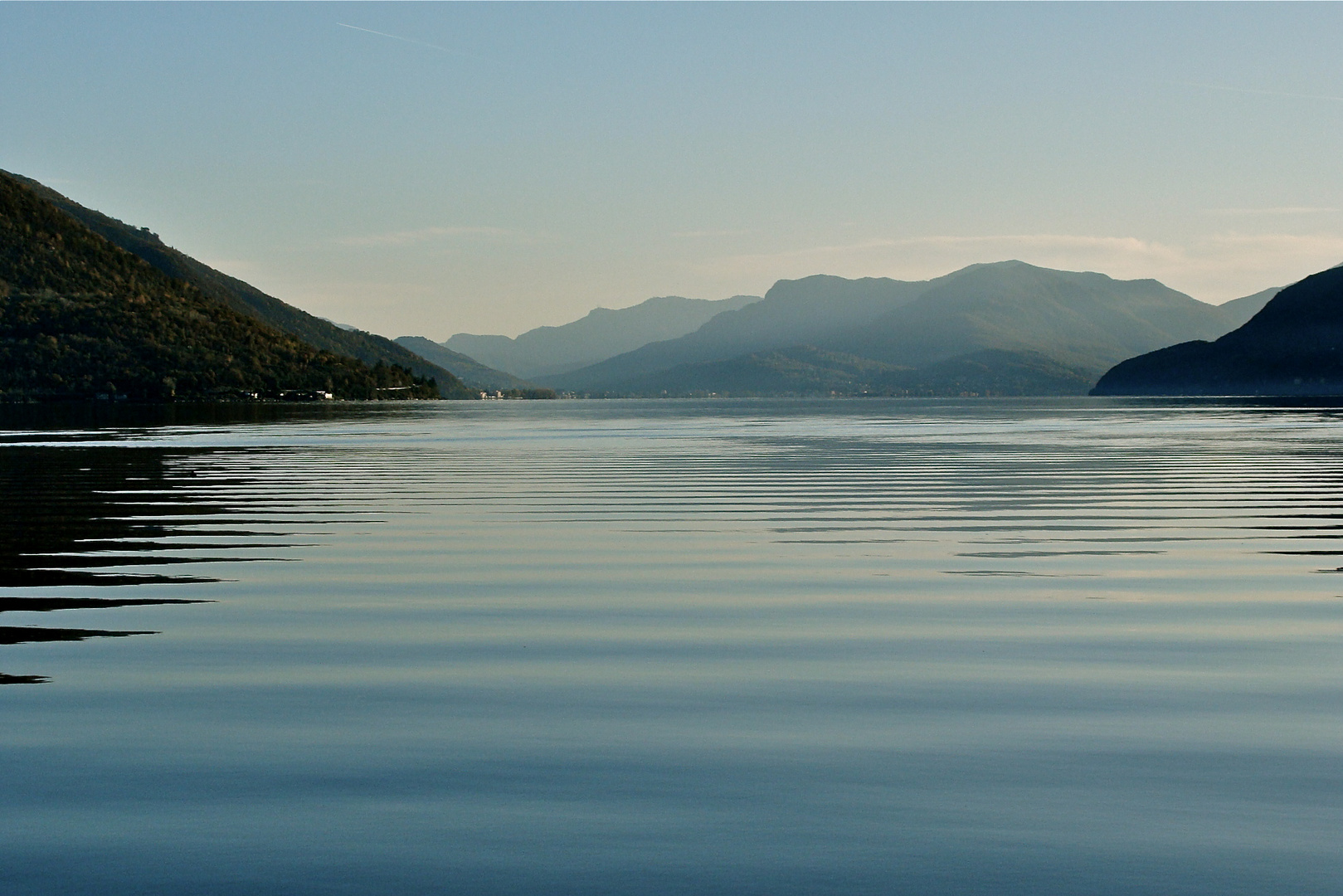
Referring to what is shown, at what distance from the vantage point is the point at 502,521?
2462cm

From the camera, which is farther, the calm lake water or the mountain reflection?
the mountain reflection

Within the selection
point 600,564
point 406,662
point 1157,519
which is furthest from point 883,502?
point 406,662

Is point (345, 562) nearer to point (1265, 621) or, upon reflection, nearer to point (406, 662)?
point (406, 662)

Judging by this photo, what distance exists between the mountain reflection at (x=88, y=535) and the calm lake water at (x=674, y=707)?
13 cm

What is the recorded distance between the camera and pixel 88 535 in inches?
841

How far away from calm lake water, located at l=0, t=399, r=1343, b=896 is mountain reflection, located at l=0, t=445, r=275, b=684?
0.13 meters

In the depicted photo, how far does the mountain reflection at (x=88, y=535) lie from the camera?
14.6 meters

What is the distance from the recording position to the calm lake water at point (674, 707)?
6562 mm

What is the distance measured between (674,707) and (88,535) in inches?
580

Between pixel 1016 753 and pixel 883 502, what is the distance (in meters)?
19.8

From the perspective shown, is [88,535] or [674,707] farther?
[88,535]

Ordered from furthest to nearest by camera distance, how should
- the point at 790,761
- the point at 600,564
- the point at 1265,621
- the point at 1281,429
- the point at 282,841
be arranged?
the point at 1281,429
the point at 600,564
the point at 1265,621
the point at 790,761
the point at 282,841

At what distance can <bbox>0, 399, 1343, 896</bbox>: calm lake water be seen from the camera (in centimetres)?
656

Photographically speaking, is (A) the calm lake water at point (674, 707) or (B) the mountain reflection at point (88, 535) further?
(B) the mountain reflection at point (88, 535)
